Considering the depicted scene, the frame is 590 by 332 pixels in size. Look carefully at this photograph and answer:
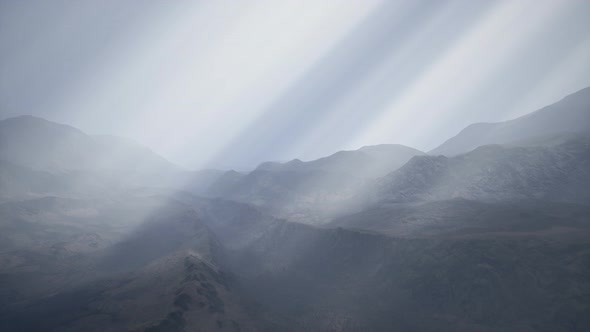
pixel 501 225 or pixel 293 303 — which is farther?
pixel 501 225

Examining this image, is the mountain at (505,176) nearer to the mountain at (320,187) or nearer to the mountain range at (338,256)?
the mountain range at (338,256)

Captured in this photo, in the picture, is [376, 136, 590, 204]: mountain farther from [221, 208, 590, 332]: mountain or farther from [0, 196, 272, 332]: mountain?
[0, 196, 272, 332]: mountain

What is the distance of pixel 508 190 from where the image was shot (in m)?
94.1

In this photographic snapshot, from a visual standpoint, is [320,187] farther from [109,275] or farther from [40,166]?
[40,166]

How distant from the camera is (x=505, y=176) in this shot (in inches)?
3873

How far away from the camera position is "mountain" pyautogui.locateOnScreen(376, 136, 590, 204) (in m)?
89.8

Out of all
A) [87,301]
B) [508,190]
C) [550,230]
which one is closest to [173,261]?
[87,301]

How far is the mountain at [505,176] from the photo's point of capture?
8981cm

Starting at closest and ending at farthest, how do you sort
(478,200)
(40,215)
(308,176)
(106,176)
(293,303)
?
(293,303) → (478,200) → (40,215) → (308,176) → (106,176)

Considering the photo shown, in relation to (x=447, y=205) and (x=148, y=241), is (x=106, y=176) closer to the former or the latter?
(x=148, y=241)

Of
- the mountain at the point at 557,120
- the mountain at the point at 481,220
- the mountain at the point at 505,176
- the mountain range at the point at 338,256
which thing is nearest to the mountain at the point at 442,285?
the mountain range at the point at 338,256

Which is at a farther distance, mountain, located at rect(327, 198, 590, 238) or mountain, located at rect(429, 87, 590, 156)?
mountain, located at rect(429, 87, 590, 156)

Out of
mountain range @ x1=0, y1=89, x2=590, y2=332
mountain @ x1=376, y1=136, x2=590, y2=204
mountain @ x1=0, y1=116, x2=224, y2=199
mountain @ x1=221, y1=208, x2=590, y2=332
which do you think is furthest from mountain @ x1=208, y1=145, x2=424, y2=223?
mountain @ x1=0, y1=116, x2=224, y2=199

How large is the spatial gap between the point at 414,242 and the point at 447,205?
32725 mm
